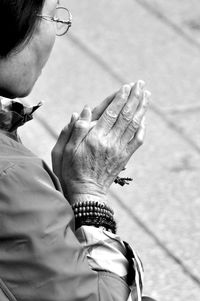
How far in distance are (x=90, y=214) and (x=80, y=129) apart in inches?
9.8

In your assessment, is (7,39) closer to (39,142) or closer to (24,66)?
(24,66)

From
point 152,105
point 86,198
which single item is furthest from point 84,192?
point 152,105

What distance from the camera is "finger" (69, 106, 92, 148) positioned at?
252cm

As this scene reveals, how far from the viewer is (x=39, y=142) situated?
4.70 metres

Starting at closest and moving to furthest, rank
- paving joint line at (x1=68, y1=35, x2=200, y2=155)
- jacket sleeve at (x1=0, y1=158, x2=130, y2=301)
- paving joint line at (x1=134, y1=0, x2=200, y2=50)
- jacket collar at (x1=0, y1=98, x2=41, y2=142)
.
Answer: jacket sleeve at (x1=0, y1=158, x2=130, y2=301) < jacket collar at (x1=0, y1=98, x2=41, y2=142) < paving joint line at (x1=68, y1=35, x2=200, y2=155) < paving joint line at (x1=134, y1=0, x2=200, y2=50)

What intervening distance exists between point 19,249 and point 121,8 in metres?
4.25

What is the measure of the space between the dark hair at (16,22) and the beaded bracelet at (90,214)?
480mm

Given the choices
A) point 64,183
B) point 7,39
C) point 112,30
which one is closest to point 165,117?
point 112,30

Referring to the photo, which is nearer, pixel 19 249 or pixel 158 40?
pixel 19 249

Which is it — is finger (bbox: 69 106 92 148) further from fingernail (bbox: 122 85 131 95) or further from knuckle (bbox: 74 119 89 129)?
fingernail (bbox: 122 85 131 95)

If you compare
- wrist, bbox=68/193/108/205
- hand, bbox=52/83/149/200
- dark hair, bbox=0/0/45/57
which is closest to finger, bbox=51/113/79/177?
hand, bbox=52/83/149/200

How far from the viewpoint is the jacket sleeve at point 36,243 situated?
2027mm

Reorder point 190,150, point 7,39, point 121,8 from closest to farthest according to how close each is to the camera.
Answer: point 7,39 → point 190,150 → point 121,8

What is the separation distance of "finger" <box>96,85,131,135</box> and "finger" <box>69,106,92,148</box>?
0.11 feet
